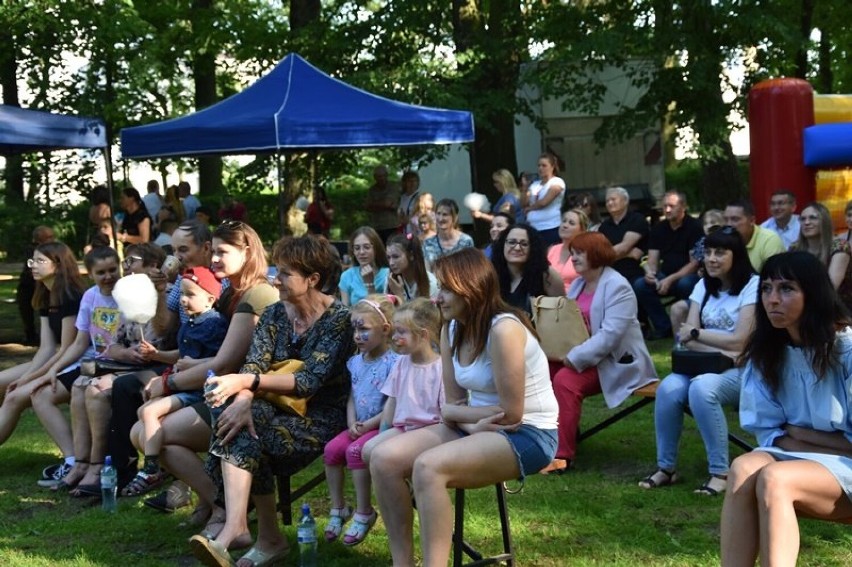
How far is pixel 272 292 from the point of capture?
17.5 feet

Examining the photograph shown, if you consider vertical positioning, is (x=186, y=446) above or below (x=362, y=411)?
below

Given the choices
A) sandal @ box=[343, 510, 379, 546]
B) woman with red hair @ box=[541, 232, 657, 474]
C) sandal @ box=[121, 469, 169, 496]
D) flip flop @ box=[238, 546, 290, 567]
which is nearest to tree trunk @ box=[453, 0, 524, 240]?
woman with red hair @ box=[541, 232, 657, 474]

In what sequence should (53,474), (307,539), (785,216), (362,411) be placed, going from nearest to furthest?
(307,539) < (362,411) < (53,474) < (785,216)

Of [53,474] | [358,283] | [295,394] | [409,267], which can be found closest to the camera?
[295,394]

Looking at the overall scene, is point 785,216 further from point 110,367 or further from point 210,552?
point 210,552

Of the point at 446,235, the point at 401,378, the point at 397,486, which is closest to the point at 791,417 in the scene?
the point at 397,486

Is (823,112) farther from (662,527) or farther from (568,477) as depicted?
(662,527)

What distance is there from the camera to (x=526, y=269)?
6.55 metres

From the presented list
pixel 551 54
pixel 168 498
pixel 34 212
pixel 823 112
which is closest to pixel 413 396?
pixel 168 498

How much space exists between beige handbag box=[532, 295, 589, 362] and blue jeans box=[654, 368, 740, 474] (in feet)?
1.99

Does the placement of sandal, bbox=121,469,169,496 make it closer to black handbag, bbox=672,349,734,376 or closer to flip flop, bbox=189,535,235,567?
flip flop, bbox=189,535,235,567

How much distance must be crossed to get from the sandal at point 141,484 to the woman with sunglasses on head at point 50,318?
0.56m

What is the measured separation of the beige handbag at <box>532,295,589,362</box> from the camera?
20.7ft

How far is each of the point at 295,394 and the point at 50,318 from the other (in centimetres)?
256
